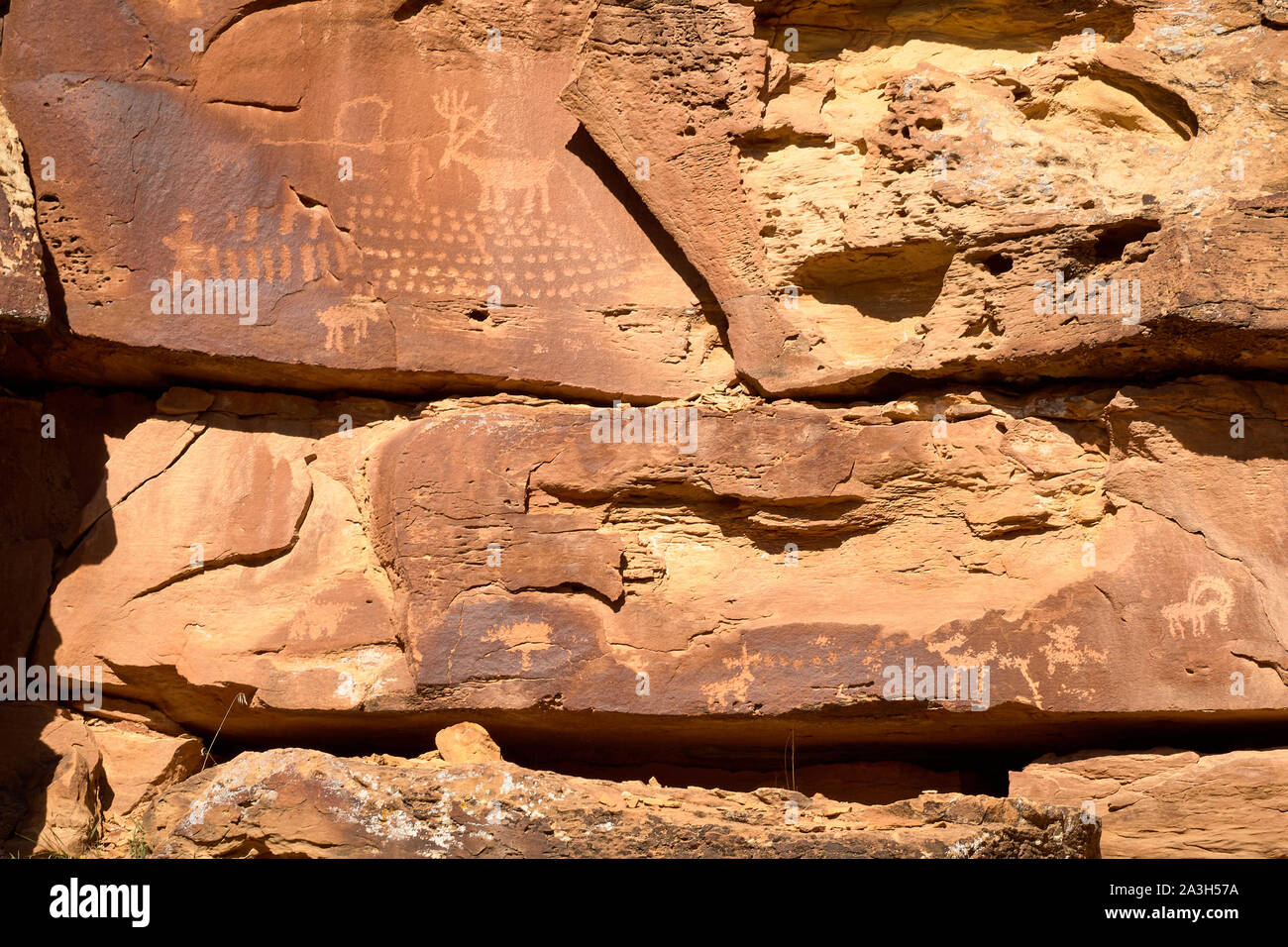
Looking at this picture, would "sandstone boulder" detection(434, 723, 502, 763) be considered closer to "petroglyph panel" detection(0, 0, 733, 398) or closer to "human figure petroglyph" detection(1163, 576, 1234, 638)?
"petroglyph panel" detection(0, 0, 733, 398)

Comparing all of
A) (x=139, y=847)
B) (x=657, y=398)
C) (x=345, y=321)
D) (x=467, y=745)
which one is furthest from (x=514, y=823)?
(x=345, y=321)

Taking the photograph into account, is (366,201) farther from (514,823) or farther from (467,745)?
(514,823)

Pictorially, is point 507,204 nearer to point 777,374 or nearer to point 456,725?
point 777,374

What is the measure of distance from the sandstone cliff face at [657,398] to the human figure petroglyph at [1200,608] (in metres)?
0.03

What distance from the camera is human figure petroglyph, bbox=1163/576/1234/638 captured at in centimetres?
412

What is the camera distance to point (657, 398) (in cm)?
457

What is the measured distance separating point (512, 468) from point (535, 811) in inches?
50.8

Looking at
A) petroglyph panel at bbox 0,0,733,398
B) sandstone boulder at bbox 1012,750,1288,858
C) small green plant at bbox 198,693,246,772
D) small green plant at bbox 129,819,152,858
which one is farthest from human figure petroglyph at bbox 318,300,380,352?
sandstone boulder at bbox 1012,750,1288,858

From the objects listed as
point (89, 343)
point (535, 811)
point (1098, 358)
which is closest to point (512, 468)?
point (535, 811)

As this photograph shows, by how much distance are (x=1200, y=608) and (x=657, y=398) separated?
216cm

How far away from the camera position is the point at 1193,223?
4.14 metres

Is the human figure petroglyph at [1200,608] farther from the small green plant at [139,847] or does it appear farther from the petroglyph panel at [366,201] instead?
the small green plant at [139,847]

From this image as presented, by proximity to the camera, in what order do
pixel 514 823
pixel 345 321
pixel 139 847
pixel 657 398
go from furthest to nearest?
pixel 657 398, pixel 345 321, pixel 139 847, pixel 514 823

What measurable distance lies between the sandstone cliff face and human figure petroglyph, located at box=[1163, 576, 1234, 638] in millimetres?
27
